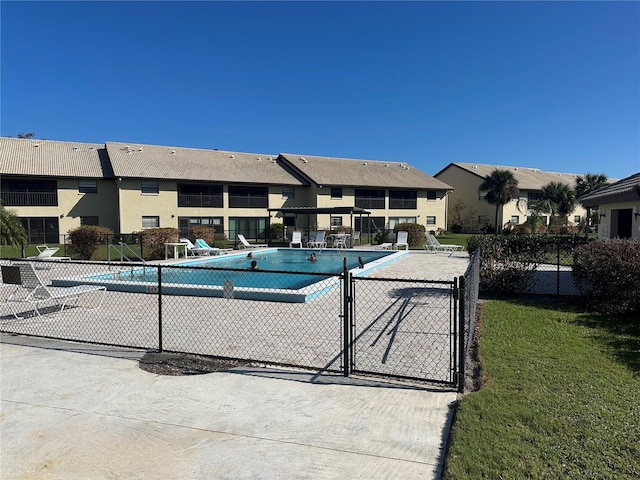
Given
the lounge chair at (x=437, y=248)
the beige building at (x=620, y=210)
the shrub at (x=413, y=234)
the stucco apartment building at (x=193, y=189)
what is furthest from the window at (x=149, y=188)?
the beige building at (x=620, y=210)

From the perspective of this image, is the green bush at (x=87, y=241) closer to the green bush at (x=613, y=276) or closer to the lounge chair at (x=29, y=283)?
the lounge chair at (x=29, y=283)

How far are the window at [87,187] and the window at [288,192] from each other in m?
15.6

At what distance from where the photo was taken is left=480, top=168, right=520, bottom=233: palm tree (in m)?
46.3

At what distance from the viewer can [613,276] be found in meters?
8.20

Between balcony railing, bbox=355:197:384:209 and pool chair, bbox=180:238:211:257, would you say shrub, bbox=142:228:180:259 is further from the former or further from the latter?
balcony railing, bbox=355:197:384:209

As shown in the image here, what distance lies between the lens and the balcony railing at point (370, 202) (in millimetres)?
41844

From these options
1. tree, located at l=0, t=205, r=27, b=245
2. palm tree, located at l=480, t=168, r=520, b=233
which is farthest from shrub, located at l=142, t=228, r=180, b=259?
palm tree, located at l=480, t=168, r=520, b=233

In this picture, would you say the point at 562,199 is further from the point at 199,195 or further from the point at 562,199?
the point at 199,195

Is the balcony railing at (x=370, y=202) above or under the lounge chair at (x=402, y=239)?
above

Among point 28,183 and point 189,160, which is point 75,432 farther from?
point 189,160

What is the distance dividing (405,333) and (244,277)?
8669 millimetres

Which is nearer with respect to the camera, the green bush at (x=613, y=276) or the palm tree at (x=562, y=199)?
the green bush at (x=613, y=276)

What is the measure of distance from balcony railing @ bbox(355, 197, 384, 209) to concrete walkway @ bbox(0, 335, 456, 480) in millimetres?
37227

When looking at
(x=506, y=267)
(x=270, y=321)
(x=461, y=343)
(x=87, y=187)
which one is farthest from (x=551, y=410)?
(x=87, y=187)
